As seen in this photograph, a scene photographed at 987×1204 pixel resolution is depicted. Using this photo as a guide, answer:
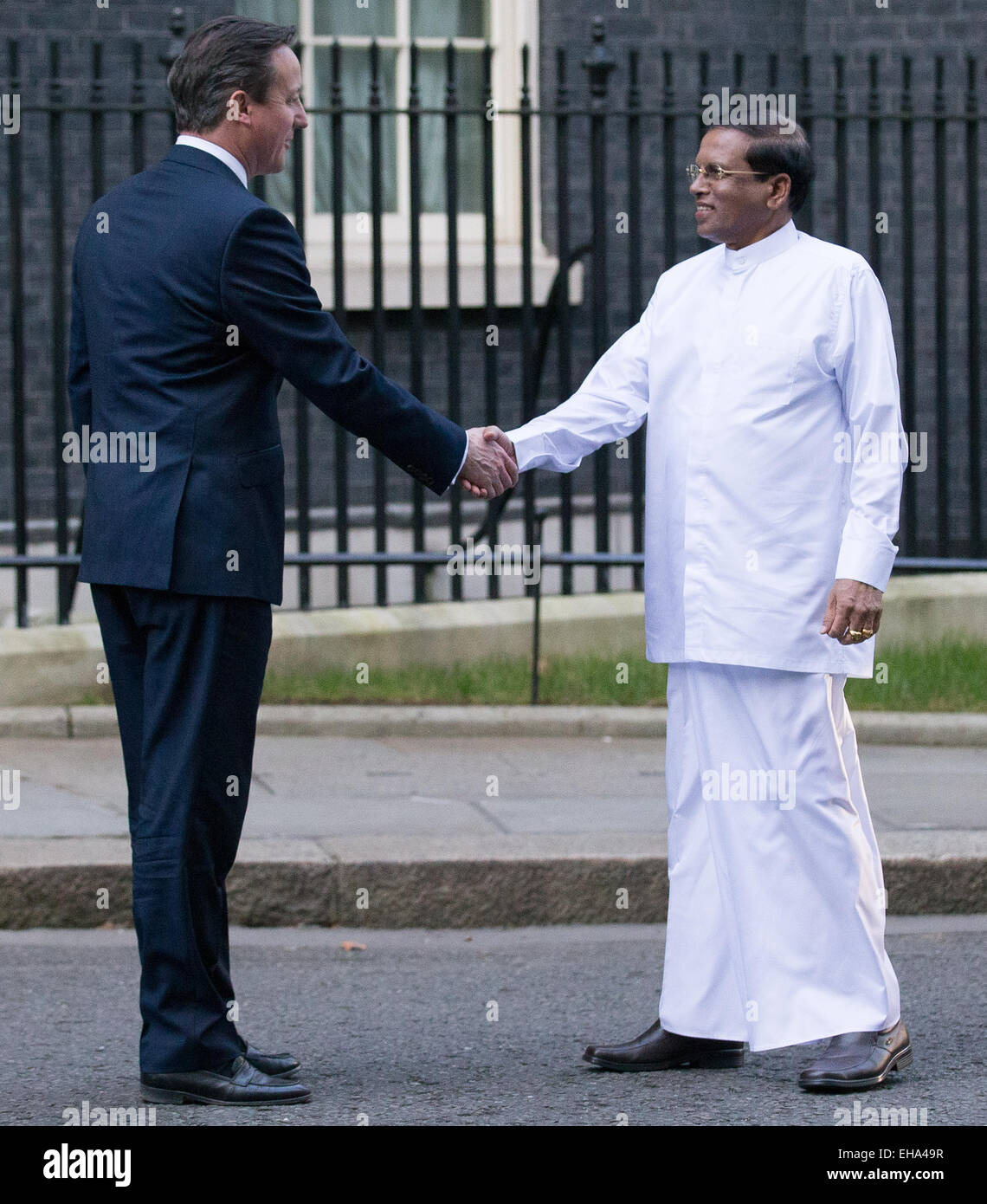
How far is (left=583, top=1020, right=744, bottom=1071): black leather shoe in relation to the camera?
3996 millimetres

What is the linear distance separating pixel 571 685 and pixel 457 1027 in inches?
128

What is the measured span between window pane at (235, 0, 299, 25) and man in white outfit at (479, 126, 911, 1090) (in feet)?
19.8

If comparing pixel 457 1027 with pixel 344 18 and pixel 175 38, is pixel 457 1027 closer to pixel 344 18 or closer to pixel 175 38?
pixel 175 38

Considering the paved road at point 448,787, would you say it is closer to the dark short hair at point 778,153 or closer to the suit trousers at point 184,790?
the suit trousers at point 184,790

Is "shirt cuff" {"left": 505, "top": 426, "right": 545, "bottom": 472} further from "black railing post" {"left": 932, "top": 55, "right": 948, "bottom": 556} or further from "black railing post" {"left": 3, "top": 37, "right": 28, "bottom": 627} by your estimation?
"black railing post" {"left": 932, "top": 55, "right": 948, "bottom": 556}

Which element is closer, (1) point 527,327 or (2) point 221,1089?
(2) point 221,1089

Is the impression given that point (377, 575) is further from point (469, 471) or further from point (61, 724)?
point (469, 471)

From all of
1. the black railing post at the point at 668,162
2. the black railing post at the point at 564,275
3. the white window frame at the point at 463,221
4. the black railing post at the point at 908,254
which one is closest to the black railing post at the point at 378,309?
the black railing post at the point at 564,275

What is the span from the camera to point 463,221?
9742mm

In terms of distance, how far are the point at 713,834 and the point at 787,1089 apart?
0.54 m

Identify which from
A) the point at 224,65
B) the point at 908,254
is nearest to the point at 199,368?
the point at 224,65

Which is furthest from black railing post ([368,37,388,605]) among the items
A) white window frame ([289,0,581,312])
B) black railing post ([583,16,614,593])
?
white window frame ([289,0,581,312])

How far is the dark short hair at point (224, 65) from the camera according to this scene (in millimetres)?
3625
